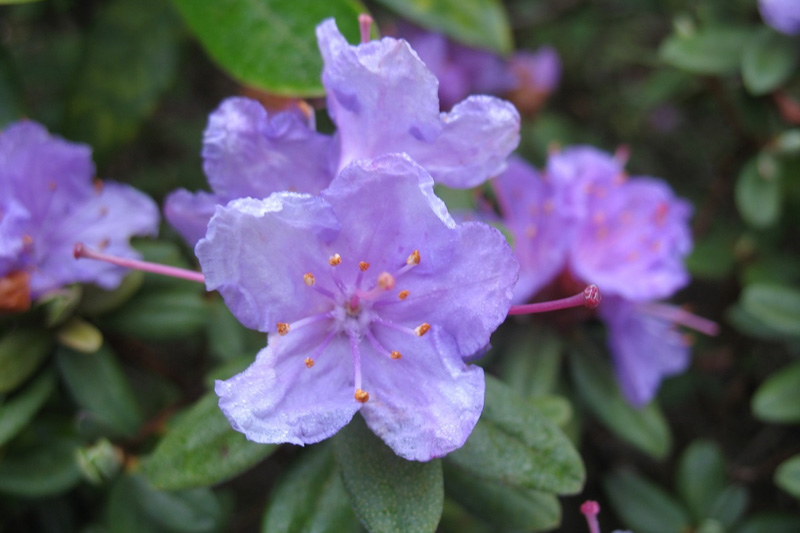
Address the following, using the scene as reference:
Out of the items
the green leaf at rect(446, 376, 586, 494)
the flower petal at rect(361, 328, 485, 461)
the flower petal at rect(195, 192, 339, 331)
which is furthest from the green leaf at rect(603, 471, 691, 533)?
the flower petal at rect(195, 192, 339, 331)

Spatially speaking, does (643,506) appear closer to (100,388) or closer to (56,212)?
(100,388)

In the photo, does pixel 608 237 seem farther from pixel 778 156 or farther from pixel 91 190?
pixel 91 190

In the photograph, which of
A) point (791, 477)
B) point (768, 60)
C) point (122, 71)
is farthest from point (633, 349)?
point (122, 71)

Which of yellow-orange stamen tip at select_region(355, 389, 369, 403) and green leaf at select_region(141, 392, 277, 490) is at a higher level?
yellow-orange stamen tip at select_region(355, 389, 369, 403)

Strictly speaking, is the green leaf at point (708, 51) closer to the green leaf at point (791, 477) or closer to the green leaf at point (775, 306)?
the green leaf at point (775, 306)

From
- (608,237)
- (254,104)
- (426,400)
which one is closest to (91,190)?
(254,104)

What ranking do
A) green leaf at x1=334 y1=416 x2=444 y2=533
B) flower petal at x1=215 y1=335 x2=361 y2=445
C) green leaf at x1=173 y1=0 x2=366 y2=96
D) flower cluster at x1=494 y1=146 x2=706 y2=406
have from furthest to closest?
flower cluster at x1=494 y1=146 x2=706 y2=406 → green leaf at x1=173 y1=0 x2=366 y2=96 → green leaf at x1=334 y1=416 x2=444 y2=533 → flower petal at x1=215 y1=335 x2=361 y2=445

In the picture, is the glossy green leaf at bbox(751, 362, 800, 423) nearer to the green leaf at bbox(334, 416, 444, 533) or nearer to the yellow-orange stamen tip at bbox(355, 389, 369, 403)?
the green leaf at bbox(334, 416, 444, 533)

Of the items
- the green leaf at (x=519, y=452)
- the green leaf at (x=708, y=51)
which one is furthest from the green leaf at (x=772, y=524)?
the green leaf at (x=708, y=51)
